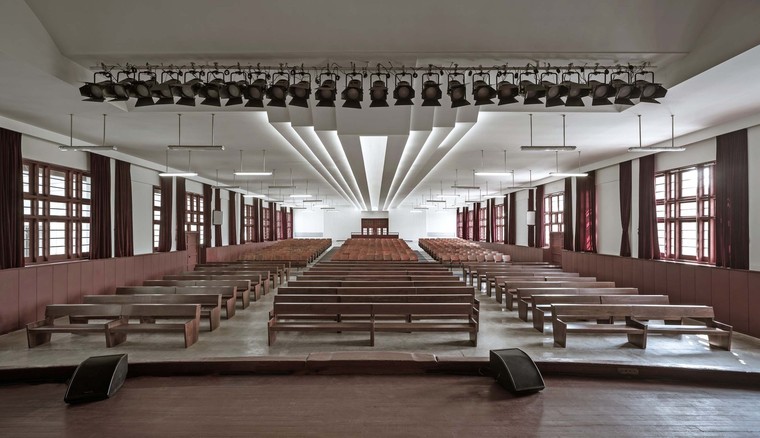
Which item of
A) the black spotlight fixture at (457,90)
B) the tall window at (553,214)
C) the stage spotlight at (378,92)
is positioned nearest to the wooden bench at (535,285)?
the black spotlight fixture at (457,90)

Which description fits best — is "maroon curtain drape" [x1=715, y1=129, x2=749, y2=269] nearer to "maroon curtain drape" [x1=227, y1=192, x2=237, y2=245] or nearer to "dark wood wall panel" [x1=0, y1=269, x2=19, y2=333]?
"dark wood wall panel" [x1=0, y1=269, x2=19, y2=333]

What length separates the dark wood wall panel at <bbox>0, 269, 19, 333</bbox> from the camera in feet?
21.3

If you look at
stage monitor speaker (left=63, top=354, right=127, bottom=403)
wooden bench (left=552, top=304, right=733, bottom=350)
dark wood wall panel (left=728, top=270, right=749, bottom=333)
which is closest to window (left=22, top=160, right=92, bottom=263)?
stage monitor speaker (left=63, top=354, right=127, bottom=403)

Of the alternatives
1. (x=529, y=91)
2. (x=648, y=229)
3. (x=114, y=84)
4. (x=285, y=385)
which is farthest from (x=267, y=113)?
(x=648, y=229)

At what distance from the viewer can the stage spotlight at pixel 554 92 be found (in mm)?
4971

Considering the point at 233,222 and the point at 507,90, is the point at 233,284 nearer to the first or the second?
the point at 507,90

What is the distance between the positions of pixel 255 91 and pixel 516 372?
183 inches

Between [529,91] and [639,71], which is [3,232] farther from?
[639,71]

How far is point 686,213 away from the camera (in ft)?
29.2

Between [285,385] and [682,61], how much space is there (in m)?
6.41

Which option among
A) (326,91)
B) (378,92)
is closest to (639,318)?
(378,92)

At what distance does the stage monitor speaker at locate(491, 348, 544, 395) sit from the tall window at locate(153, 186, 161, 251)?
521 inches

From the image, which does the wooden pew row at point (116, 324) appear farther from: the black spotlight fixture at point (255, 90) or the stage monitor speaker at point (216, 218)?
the stage monitor speaker at point (216, 218)

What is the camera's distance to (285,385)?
202 centimetres
